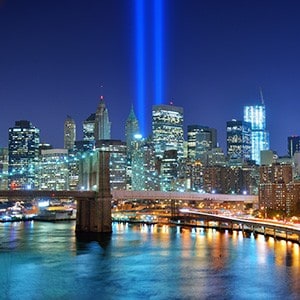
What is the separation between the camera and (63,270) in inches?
1268

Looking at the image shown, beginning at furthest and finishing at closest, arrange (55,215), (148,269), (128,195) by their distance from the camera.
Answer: (55,215) → (128,195) → (148,269)

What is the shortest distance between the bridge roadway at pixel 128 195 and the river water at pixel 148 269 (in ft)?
26.9

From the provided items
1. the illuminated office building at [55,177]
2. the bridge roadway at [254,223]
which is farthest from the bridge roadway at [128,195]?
the illuminated office building at [55,177]

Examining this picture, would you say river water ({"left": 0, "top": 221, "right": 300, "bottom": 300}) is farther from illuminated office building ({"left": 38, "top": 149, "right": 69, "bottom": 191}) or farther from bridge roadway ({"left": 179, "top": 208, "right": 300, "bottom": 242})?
illuminated office building ({"left": 38, "top": 149, "right": 69, "bottom": 191})

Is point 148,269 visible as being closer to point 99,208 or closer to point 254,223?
point 99,208

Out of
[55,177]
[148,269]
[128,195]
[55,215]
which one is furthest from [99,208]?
[55,177]

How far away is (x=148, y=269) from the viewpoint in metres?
32.7

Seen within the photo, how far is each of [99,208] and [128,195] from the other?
15.3 m

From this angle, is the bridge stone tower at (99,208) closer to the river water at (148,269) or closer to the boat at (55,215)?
the river water at (148,269)

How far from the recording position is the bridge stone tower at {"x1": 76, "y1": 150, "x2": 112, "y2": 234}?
56062 mm

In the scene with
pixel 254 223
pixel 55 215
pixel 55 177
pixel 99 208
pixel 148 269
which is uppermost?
pixel 55 177

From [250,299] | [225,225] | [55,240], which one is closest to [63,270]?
[250,299]

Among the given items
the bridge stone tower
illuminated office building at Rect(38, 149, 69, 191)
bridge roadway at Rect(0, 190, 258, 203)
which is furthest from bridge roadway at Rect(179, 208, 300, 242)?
illuminated office building at Rect(38, 149, 69, 191)

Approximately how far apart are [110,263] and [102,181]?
22.7 metres
